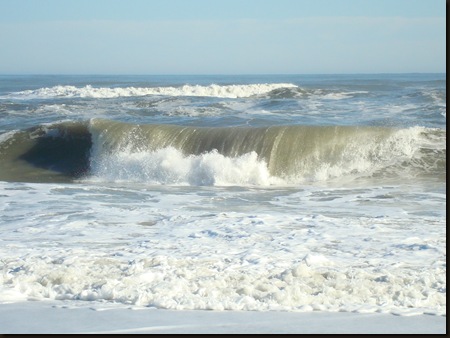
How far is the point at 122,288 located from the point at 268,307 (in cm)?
101

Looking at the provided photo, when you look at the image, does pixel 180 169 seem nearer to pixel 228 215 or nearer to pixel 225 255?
pixel 228 215

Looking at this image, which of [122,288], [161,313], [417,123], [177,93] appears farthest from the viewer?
[177,93]

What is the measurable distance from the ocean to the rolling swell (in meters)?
0.04

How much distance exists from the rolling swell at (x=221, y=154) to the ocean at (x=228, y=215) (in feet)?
0.13

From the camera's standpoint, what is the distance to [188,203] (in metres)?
9.24

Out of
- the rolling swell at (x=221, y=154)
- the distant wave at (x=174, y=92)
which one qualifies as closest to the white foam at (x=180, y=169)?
the rolling swell at (x=221, y=154)

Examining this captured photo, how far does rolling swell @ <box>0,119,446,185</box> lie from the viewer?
12.7 m

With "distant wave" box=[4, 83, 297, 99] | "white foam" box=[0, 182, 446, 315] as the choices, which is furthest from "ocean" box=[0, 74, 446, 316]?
"distant wave" box=[4, 83, 297, 99]

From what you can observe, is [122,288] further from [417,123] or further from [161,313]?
[417,123]

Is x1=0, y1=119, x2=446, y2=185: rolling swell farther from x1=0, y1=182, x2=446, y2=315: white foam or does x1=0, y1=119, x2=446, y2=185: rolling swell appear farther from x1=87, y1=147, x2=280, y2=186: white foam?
x1=0, y1=182, x2=446, y2=315: white foam

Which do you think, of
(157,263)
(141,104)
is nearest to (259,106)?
(141,104)

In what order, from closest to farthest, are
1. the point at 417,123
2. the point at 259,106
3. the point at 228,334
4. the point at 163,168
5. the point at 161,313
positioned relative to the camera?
1. the point at 228,334
2. the point at 161,313
3. the point at 163,168
4. the point at 417,123
5. the point at 259,106

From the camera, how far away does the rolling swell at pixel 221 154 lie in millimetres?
12719

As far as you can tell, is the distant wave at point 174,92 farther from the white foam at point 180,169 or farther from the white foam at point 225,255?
the white foam at point 225,255
